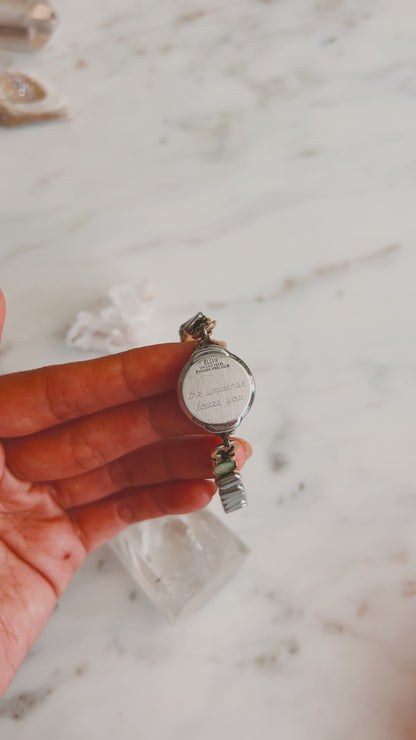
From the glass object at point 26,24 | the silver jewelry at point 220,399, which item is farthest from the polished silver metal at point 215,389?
the glass object at point 26,24

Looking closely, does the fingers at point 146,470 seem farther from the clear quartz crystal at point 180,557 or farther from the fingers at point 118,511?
the clear quartz crystal at point 180,557

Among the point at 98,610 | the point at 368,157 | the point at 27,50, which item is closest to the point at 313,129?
the point at 368,157

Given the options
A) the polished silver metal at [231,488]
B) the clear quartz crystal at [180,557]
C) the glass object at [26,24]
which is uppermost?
the glass object at [26,24]

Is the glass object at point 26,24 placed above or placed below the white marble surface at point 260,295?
above

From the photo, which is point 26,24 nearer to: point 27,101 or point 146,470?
point 27,101

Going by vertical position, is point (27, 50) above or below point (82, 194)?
above

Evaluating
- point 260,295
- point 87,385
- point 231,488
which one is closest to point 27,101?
point 260,295

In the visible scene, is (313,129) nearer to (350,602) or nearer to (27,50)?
(27,50)
